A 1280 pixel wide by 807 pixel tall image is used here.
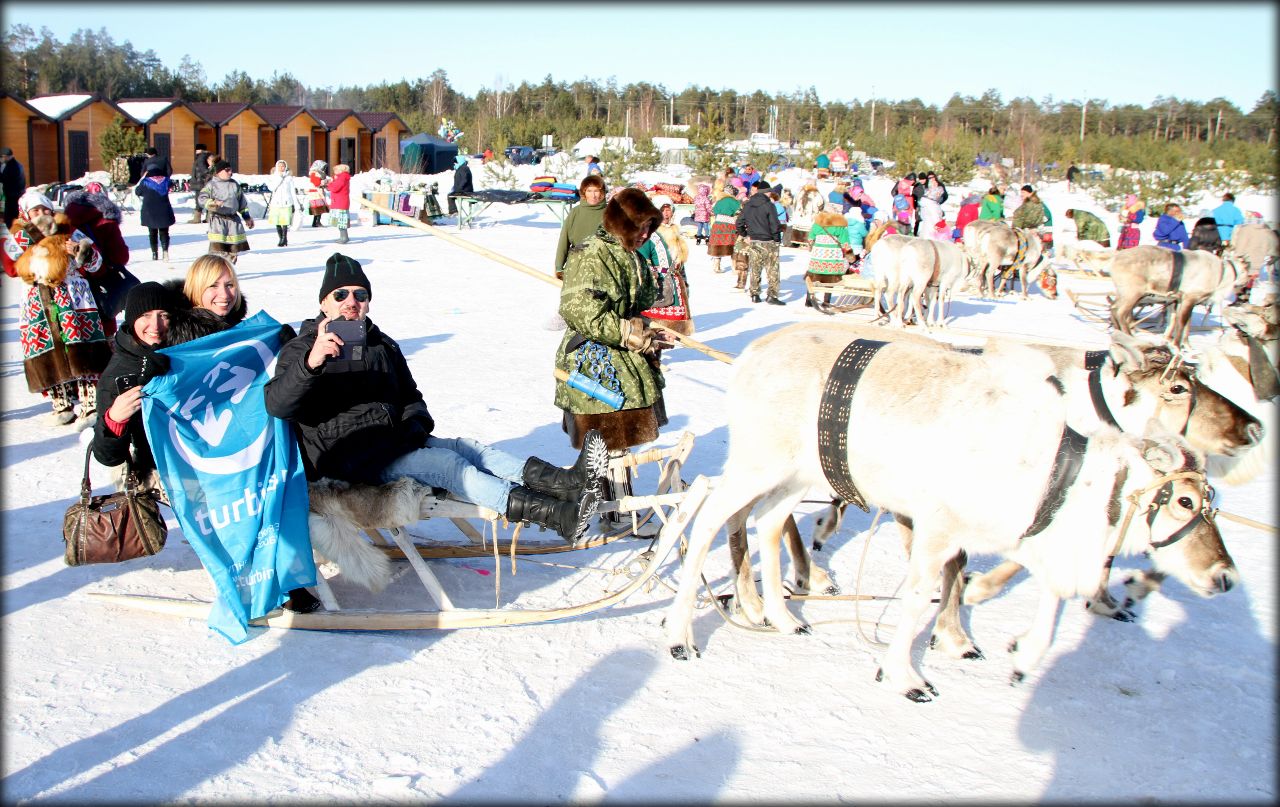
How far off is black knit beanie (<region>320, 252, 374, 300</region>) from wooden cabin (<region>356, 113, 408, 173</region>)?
35897 mm

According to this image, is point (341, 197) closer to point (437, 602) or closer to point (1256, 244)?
point (1256, 244)

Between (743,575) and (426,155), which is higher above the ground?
(426,155)

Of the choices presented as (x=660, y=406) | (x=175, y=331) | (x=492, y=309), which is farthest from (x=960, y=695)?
(x=492, y=309)

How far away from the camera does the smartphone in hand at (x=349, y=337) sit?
12.1 ft

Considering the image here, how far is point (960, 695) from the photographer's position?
150 inches

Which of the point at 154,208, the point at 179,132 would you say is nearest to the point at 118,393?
the point at 154,208

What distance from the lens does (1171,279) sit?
12.5m

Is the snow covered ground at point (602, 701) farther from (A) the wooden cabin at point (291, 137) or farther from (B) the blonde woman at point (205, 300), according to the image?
(A) the wooden cabin at point (291, 137)

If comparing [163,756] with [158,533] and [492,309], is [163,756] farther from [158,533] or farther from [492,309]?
[492,309]

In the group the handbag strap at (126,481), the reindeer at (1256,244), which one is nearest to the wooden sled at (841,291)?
the reindeer at (1256,244)

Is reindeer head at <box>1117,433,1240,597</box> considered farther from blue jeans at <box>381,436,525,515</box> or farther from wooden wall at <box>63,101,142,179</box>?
wooden wall at <box>63,101,142,179</box>

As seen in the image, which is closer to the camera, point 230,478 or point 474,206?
point 230,478

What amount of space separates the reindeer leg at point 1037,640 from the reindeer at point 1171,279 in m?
9.91

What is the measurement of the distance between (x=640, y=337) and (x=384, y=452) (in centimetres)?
138
